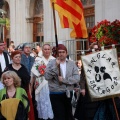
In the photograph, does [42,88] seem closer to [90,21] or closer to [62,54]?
[62,54]

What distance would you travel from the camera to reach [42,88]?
8.30 m

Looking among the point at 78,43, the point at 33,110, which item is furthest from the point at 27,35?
the point at 33,110

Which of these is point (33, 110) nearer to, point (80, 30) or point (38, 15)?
point (80, 30)

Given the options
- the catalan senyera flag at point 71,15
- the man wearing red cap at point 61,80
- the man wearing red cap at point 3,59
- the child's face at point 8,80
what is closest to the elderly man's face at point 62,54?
the man wearing red cap at point 61,80

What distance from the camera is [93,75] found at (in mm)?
6703

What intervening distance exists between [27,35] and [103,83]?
16799mm

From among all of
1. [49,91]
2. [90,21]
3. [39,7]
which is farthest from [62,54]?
[39,7]

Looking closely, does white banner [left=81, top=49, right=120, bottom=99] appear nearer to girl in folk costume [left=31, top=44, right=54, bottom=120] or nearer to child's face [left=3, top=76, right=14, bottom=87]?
child's face [left=3, top=76, right=14, bottom=87]

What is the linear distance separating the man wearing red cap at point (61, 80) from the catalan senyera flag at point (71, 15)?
1.66 m

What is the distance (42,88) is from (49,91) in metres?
0.74

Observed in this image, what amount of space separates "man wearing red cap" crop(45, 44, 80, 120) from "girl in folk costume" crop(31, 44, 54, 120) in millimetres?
726

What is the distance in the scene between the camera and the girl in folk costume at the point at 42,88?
8.21 metres

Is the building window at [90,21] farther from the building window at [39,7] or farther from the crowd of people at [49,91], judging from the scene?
the crowd of people at [49,91]

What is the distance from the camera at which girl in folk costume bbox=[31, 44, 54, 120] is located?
323 inches
